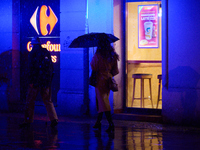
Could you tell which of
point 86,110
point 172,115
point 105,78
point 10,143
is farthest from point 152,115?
point 10,143

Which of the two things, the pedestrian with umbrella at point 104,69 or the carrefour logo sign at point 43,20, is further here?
the carrefour logo sign at point 43,20

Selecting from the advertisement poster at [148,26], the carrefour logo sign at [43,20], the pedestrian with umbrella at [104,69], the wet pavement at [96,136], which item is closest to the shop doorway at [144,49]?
the advertisement poster at [148,26]

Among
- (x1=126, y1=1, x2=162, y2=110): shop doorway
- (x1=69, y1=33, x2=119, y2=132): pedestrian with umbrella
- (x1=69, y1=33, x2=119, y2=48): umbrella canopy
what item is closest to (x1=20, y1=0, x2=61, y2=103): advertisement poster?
(x1=126, y1=1, x2=162, y2=110): shop doorway

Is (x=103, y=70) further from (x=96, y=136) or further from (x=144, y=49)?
(x=144, y=49)

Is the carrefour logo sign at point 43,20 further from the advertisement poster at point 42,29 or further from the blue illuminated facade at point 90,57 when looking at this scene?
the blue illuminated facade at point 90,57

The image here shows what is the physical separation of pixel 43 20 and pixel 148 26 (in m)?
3.14

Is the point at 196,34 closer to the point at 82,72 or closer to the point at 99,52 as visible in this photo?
the point at 99,52

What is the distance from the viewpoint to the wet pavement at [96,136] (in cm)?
614

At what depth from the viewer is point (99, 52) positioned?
771cm

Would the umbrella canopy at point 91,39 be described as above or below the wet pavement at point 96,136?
above

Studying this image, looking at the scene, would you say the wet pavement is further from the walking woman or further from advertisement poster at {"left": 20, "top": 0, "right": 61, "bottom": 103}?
advertisement poster at {"left": 20, "top": 0, "right": 61, "bottom": 103}

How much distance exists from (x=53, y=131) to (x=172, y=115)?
2.99 m

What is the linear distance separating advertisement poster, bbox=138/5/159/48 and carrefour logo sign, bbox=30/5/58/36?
2.49 metres

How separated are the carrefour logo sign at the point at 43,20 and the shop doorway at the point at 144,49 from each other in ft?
7.31
